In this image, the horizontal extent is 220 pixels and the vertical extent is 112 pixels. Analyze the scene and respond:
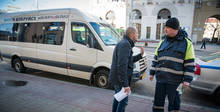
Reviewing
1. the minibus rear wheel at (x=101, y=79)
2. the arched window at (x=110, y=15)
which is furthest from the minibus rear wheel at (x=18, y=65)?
the arched window at (x=110, y=15)

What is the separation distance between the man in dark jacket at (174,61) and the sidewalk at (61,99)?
1160mm

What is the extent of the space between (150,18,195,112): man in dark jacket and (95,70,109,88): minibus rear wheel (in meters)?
2.36

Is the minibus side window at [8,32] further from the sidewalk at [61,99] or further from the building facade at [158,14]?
the building facade at [158,14]

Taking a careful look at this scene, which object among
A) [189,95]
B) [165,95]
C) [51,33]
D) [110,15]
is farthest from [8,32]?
[110,15]

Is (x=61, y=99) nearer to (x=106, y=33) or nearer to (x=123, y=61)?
→ (x=123, y=61)

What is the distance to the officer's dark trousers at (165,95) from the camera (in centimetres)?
269

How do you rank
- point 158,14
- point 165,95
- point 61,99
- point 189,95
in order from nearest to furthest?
point 165,95
point 61,99
point 189,95
point 158,14

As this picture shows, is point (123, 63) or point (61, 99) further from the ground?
point (123, 63)

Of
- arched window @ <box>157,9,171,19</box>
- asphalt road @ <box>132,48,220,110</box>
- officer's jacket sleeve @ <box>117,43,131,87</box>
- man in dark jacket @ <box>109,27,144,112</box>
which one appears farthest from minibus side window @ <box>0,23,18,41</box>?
arched window @ <box>157,9,171,19</box>

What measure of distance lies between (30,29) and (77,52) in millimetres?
2859

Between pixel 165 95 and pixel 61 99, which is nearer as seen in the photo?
pixel 165 95

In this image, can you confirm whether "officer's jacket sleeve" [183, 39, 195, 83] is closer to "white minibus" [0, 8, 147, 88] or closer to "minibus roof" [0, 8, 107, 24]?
"white minibus" [0, 8, 147, 88]

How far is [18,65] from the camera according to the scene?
695cm

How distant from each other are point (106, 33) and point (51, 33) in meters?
2.31
